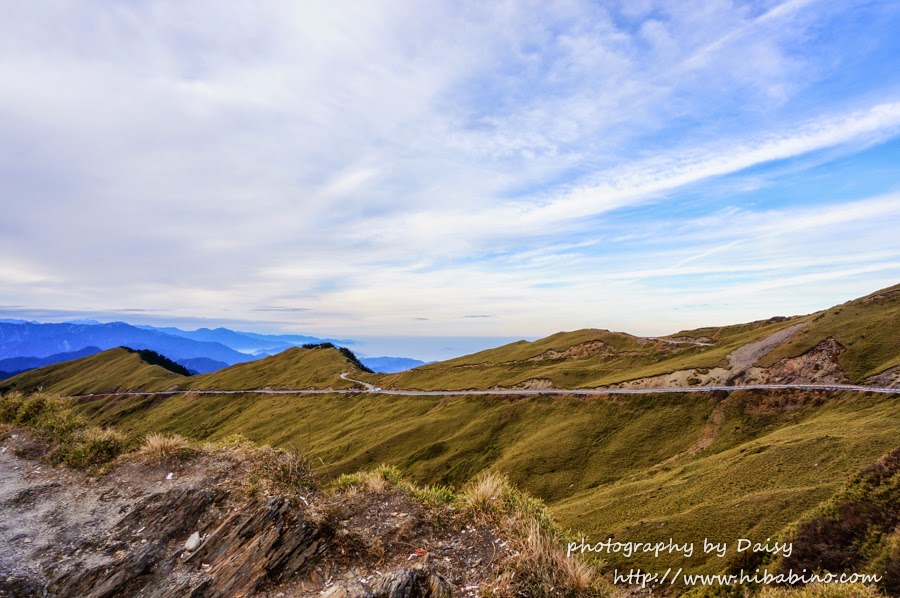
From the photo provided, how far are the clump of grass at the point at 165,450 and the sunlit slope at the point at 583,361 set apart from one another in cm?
7707

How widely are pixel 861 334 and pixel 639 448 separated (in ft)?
145

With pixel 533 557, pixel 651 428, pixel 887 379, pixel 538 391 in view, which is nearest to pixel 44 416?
pixel 533 557

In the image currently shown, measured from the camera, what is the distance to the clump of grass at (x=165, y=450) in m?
14.9

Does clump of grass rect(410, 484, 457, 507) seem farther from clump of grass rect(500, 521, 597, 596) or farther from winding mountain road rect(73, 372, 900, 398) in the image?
winding mountain road rect(73, 372, 900, 398)

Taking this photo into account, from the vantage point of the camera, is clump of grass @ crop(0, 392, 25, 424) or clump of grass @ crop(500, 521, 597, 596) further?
clump of grass @ crop(0, 392, 25, 424)

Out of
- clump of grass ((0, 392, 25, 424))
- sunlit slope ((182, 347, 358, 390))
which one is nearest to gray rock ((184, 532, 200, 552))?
clump of grass ((0, 392, 25, 424))

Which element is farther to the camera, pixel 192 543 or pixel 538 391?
pixel 538 391

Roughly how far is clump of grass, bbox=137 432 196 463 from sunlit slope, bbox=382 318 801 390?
77070mm

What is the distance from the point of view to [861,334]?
211 feet

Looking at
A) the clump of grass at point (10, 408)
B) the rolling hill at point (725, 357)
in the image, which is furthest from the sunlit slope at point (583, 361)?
the clump of grass at point (10, 408)

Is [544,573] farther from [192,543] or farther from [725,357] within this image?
[725,357]

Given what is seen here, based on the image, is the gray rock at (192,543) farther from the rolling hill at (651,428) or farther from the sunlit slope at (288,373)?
the sunlit slope at (288,373)

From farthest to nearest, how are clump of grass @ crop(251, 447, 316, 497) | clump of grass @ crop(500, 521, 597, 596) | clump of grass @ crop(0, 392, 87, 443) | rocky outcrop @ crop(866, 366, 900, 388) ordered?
rocky outcrop @ crop(866, 366, 900, 388) → clump of grass @ crop(0, 392, 87, 443) → clump of grass @ crop(251, 447, 316, 497) → clump of grass @ crop(500, 521, 597, 596)

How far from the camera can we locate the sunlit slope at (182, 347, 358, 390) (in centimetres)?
14325
